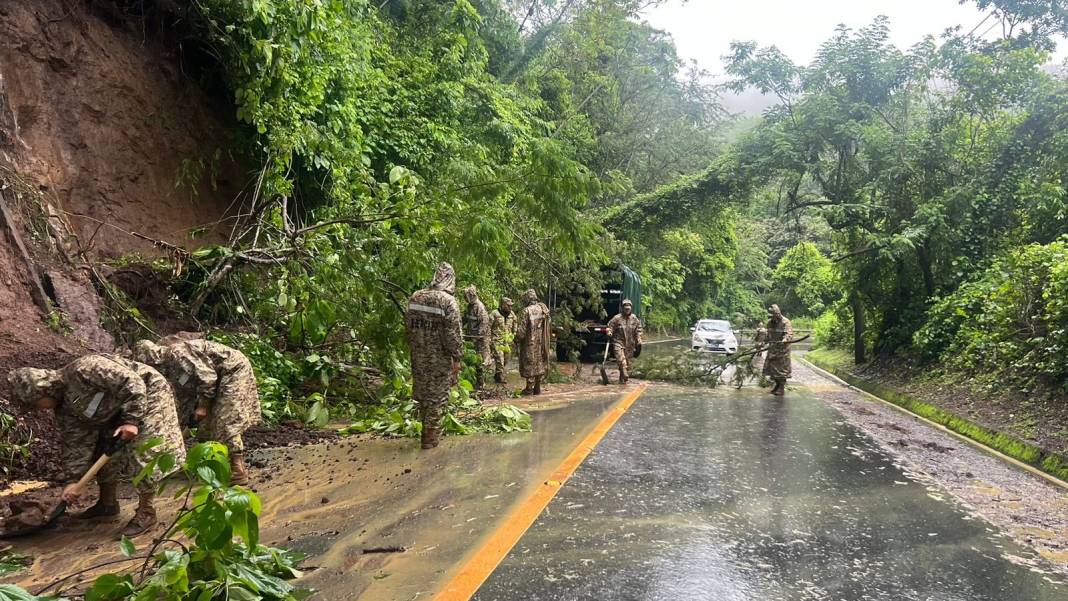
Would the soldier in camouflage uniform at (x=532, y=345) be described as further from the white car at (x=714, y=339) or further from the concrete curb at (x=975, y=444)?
the white car at (x=714, y=339)

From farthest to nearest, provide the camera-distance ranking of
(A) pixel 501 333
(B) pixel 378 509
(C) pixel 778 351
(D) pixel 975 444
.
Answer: (C) pixel 778 351 < (A) pixel 501 333 < (D) pixel 975 444 < (B) pixel 378 509

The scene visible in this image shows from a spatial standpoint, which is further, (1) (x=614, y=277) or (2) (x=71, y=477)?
(1) (x=614, y=277)

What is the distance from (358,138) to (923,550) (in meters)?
10.1

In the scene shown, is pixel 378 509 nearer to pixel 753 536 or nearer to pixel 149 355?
pixel 149 355

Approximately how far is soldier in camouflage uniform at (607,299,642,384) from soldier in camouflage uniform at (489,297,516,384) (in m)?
2.09

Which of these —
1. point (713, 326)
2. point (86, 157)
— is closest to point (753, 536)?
point (86, 157)

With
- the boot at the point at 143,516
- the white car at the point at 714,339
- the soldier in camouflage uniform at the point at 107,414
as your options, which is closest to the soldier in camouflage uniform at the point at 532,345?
the soldier in camouflage uniform at the point at 107,414

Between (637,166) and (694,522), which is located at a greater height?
(637,166)

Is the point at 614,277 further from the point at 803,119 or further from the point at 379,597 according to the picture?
the point at 379,597

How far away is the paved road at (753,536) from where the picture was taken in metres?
3.67

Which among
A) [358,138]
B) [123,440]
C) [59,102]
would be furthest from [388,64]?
[123,440]

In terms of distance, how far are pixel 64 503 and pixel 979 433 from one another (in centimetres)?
1004

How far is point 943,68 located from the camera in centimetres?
1426

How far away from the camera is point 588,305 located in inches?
650
